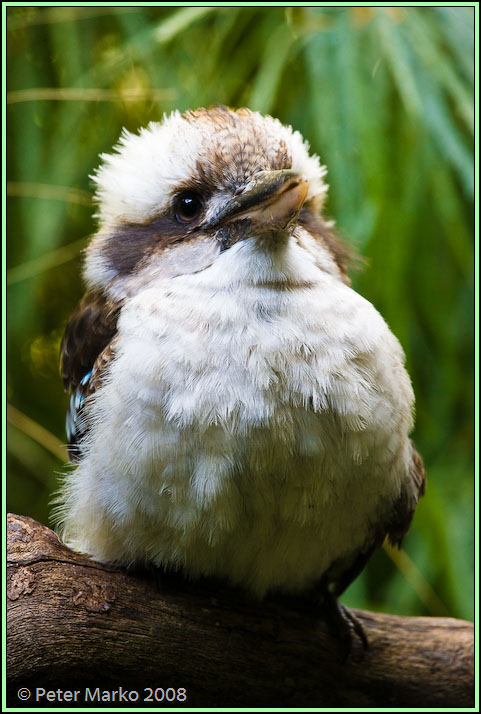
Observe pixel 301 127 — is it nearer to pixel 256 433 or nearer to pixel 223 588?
pixel 256 433

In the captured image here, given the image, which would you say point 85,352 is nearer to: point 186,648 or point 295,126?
point 186,648

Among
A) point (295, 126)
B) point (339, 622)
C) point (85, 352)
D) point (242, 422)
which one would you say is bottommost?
point (339, 622)

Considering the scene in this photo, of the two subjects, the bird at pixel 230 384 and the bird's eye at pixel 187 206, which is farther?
the bird's eye at pixel 187 206

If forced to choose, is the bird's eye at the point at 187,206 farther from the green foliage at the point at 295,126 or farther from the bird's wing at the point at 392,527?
the bird's wing at the point at 392,527

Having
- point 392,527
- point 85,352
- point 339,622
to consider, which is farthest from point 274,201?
point 339,622

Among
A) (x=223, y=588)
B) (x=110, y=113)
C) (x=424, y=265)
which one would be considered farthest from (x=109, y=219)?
(x=424, y=265)

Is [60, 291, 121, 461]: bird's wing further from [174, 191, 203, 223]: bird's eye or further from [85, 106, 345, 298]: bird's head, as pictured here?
[174, 191, 203, 223]: bird's eye

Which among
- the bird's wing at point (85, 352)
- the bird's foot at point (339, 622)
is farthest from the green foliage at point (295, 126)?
the bird's foot at point (339, 622)
